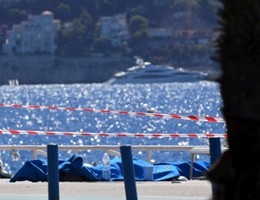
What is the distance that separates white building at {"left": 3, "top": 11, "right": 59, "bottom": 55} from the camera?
14800 cm

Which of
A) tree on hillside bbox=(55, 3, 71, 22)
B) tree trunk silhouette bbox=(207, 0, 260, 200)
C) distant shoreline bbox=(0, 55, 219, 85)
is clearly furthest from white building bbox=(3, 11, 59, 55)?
tree trunk silhouette bbox=(207, 0, 260, 200)

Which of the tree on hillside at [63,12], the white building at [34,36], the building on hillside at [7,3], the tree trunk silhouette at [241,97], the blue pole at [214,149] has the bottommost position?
the white building at [34,36]

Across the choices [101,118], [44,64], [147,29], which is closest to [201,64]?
A: [147,29]

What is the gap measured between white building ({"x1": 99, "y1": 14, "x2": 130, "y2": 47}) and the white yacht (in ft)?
46.9

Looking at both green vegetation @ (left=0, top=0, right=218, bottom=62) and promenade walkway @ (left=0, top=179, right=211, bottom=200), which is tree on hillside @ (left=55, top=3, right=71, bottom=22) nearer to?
green vegetation @ (left=0, top=0, right=218, bottom=62)

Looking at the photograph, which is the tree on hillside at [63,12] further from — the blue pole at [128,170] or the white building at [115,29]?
the blue pole at [128,170]

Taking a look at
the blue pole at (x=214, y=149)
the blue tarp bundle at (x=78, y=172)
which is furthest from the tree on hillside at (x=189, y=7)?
the blue pole at (x=214, y=149)

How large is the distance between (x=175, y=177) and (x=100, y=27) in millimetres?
136473

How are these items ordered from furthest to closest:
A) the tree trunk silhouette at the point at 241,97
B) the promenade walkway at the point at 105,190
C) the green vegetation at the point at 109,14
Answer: the green vegetation at the point at 109,14 < the promenade walkway at the point at 105,190 < the tree trunk silhouette at the point at 241,97

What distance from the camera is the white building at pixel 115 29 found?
484 ft

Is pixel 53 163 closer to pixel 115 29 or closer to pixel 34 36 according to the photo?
pixel 115 29

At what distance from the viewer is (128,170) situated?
28.6 ft

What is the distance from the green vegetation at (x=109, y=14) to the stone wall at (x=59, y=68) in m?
1.24

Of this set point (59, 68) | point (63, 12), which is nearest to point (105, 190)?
point (59, 68)
